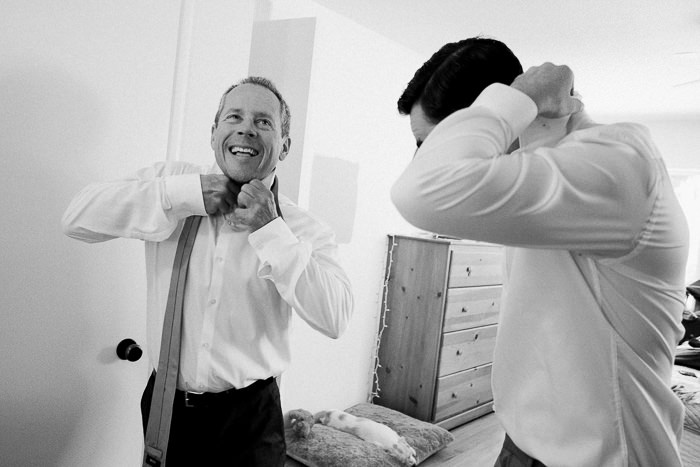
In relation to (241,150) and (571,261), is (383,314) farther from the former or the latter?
(571,261)

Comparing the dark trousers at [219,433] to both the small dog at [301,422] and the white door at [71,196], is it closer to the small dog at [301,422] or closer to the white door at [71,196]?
the white door at [71,196]

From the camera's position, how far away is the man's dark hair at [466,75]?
2.92 feet

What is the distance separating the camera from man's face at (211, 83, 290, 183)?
5.10 ft

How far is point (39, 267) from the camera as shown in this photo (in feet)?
5.36

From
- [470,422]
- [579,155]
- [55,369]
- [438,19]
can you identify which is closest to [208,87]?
[55,369]

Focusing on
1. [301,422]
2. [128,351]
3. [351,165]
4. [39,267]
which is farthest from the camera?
[351,165]

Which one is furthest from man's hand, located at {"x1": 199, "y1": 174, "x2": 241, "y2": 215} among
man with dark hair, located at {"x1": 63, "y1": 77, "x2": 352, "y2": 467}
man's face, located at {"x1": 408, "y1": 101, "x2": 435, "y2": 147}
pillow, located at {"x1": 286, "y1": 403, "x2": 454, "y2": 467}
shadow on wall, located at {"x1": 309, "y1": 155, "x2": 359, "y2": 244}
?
pillow, located at {"x1": 286, "y1": 403, "x2": 454, "y2": 467}

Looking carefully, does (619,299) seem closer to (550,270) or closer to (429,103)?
(550,270)

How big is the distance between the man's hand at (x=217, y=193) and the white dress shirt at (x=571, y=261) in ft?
2.75

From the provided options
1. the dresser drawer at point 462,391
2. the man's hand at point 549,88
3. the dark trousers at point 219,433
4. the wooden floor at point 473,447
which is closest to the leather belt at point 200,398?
the dark trousers at point 219,433

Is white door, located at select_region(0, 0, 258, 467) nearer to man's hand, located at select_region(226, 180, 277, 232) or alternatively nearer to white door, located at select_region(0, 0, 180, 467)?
white door, located at select_region(0, 0, 180, 467)

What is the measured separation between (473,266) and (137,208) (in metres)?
3.00

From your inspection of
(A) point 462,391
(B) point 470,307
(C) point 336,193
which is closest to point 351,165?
(C) point 336,193

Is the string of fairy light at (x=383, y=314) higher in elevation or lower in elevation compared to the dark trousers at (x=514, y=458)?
lower
